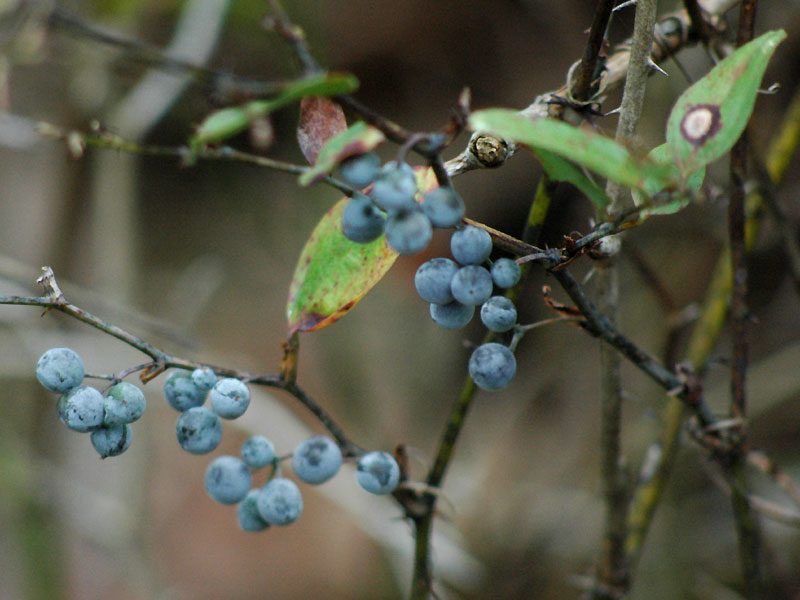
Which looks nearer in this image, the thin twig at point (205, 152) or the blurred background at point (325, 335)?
the thin twig at point (205, 152)

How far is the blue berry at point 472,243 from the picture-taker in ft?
0.97

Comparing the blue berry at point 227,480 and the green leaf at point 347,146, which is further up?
the green leaf at point 347,146

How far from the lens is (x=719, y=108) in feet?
0.96

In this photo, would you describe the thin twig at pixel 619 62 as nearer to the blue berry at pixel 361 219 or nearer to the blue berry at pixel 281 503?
the blue berry at pixel 361 219

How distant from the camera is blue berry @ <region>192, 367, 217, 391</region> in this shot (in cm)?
36

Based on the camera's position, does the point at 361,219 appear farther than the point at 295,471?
No

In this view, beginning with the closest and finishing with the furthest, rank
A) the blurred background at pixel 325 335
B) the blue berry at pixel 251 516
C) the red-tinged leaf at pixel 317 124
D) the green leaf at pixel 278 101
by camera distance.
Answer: the green leaf at pixel 278 101, the red-tinged leaf at pixel 317 124, the blue berry at pixel 251 516, the blurred background at pixel 325 335

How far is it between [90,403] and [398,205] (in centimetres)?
20

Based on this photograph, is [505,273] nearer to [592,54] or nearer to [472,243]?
[472,243]

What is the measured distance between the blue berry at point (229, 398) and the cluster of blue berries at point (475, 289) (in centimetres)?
11

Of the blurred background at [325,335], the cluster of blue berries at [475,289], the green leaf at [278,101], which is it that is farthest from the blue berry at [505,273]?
the blurred background at [325,335]

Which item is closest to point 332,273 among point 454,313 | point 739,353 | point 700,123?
point 454,313

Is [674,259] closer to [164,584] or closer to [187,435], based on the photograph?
[187,435]

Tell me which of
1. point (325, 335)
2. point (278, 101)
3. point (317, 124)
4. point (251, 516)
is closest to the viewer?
point (278, 101)
